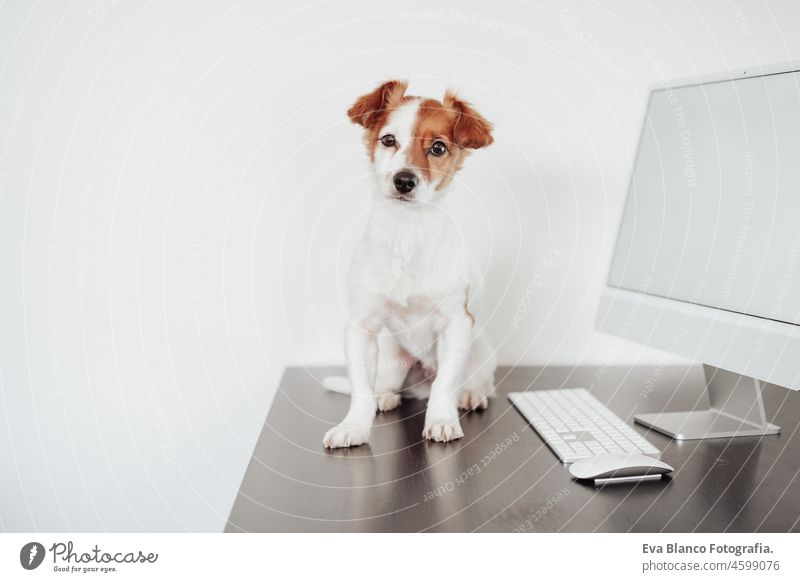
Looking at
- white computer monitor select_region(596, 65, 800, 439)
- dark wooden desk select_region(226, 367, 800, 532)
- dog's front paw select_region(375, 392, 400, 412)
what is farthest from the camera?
dog's front paw select_region(375, 392, 400, 412)

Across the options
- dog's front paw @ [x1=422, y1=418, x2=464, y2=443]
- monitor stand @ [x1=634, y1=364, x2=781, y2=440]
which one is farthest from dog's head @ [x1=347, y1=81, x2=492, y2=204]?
monitor stand @ [x1=634, y1=364, x2=781, y2=440]

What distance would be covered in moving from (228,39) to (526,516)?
1.60 m

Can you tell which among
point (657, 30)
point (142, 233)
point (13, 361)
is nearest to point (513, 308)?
point (657, 30)

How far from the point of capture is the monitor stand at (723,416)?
1529 millimetres

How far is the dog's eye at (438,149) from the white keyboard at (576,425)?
710 mm

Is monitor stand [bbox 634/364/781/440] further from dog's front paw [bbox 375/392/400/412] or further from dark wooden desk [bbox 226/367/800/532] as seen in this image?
dog's front paw [bbox 375/392/400/412]

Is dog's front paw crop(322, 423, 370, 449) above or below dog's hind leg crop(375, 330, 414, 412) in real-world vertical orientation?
below

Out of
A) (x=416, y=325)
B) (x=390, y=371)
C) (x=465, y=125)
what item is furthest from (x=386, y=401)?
(x=465, y=125)

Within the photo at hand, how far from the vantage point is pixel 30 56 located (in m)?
1.75

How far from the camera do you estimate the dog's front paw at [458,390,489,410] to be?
1.76 m

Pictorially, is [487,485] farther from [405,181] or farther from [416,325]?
[405,181]

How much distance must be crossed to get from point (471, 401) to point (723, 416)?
647mm
